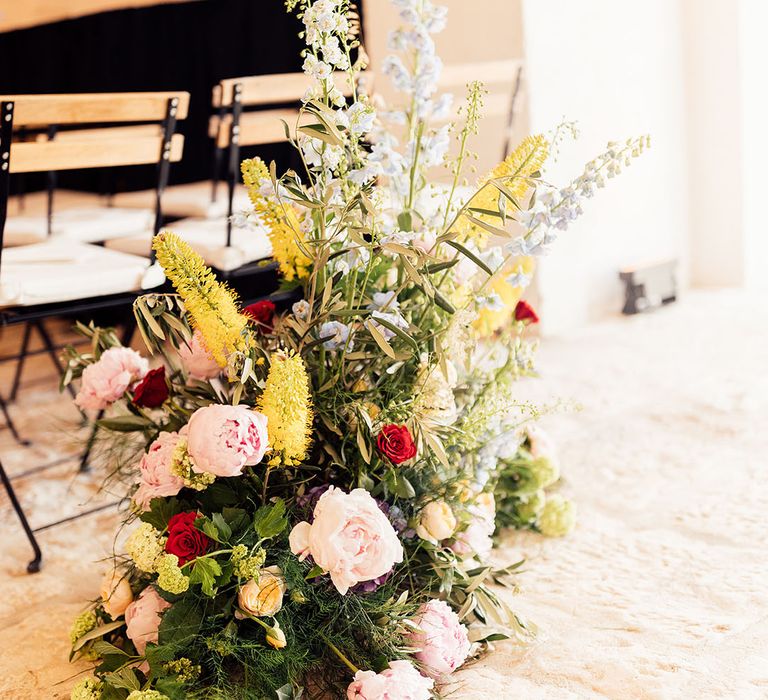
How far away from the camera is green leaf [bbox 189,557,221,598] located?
1421mm

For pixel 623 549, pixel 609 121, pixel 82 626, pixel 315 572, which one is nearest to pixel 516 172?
pixel 315 572

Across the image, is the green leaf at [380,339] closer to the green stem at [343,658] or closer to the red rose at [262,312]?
the red rose at [262,312]

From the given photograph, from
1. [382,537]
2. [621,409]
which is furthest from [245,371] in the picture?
[621,409]

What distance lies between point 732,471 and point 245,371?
1.51m

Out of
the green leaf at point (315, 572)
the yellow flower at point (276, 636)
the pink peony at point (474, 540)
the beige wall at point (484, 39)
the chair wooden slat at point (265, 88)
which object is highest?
the beige wall at point (484, 39)

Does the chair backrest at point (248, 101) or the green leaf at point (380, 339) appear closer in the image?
the green leaf at point (380, 339)

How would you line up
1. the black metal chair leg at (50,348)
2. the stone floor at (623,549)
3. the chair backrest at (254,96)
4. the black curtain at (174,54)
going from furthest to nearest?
1. the black curtain at (174,54)
2. the black metal chair leg at (50,348)
3. the chair backrest at (254,96)
4. the stone floor at (623,549)

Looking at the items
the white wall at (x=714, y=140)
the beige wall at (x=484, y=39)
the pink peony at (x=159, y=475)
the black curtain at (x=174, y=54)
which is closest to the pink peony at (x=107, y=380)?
the pink peony at (x=159, y=475)

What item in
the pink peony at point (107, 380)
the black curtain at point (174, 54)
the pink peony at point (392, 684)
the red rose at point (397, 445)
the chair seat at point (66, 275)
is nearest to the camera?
the pink peony at point (392, 684)

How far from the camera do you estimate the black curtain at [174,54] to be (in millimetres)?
4238

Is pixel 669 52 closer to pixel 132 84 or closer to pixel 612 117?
pixel 612 117

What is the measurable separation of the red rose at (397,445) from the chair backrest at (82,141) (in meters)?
1.09

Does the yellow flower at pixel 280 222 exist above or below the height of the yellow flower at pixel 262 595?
above

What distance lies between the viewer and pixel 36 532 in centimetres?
239
